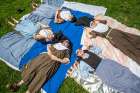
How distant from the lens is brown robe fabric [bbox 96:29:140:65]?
937 centimetres

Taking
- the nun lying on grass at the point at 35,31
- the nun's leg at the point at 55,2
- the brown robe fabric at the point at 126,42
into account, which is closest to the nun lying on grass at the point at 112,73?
the brown robe fabric at the point at 126,42

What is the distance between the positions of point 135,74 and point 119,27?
2.12 meters

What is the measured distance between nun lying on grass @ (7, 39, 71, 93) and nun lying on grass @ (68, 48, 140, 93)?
46 cm

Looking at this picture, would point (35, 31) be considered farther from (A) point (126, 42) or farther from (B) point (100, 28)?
(A) point (126, 42)

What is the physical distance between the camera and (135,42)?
965 cm

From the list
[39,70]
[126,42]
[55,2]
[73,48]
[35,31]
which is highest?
[55,2]

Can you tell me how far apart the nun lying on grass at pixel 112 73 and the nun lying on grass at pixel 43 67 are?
18.2 inches

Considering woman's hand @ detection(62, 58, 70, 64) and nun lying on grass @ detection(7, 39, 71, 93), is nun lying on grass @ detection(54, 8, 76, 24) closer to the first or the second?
nun lying on grass @ detection(7, 39, 71, 93)

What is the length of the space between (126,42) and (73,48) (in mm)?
1637

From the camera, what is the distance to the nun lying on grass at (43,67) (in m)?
8.90

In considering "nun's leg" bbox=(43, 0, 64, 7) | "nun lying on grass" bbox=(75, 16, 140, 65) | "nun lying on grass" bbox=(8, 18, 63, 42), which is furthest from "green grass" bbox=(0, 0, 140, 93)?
"nun lying on grass" bbox=(75, 16, 140, 65)

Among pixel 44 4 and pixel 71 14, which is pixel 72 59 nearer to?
pixel 71 14

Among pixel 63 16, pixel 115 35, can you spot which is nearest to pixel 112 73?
pixel 115 35

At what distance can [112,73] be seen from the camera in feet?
28.4
